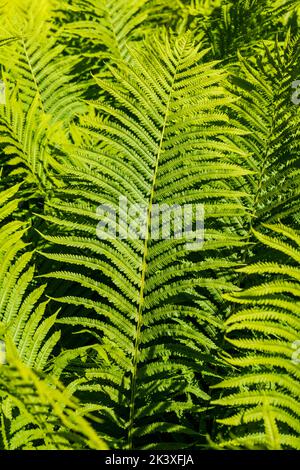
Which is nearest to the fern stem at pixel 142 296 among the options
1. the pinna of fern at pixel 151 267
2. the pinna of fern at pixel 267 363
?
the pinna of fern at pixel 151 267

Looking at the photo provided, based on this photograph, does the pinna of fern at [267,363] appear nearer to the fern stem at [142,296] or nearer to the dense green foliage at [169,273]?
the dense green foliage at [169,273]

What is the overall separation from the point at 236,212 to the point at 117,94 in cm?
48

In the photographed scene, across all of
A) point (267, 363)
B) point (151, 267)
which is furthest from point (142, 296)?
point (267, 363)

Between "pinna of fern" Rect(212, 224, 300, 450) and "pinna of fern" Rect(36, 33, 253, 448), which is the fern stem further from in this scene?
"pinna of fern" Rect(212, 224, 300, 450)

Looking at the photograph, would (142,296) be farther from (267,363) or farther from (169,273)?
(267,363)

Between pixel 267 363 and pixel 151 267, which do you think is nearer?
pixel 267 363

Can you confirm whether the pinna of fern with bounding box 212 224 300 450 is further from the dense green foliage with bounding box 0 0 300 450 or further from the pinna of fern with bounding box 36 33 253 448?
the pinna of fern with bounding box 36 33 253 448

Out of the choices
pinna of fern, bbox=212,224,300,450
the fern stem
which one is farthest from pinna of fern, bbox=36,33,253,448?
pinna of fern, bbox=212,224,300,450

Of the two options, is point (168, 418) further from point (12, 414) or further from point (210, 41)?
point (210, 41)

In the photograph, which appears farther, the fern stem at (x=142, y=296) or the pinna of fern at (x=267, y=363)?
the fern stem at (x=142, y=296)

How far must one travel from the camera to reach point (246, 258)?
1.43 m

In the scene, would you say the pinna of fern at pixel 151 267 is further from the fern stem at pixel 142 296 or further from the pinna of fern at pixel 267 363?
Answer: the pinna of fern at pixel 267 363

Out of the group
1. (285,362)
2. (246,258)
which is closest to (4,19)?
(246,258)

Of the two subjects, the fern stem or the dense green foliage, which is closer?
the dense green foliage
